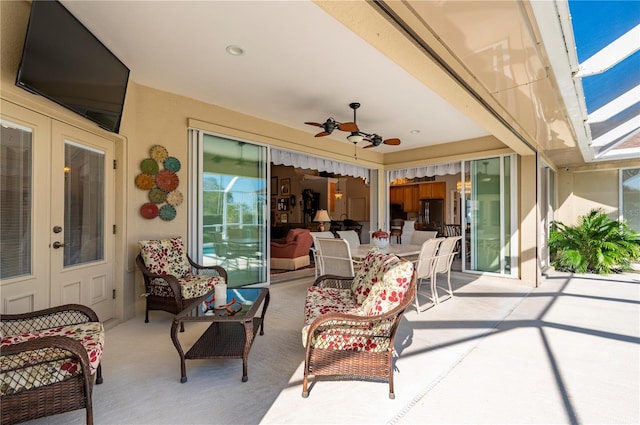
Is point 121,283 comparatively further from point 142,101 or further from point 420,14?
point 420,14

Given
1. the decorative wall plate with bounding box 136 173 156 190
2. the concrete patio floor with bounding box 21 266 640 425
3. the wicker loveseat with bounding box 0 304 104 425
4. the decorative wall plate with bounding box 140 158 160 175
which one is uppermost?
the decorative wall plate with bounding box 140 158 160 175

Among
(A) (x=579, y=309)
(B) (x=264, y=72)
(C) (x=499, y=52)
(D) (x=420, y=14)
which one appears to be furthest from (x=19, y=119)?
(A) (x=579, y=309)

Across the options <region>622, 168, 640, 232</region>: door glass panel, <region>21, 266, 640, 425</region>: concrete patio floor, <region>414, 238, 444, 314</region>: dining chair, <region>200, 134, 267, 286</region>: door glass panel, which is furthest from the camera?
<region>622, 168, 640, 232</region>: door glass panel

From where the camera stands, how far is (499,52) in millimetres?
2131

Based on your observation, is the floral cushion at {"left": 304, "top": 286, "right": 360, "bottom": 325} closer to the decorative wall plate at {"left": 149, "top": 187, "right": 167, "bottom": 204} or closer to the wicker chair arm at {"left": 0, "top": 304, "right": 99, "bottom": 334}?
the wicker chair arm at {"left": 0, "top": 304, "right": 99, "bottom": 334}

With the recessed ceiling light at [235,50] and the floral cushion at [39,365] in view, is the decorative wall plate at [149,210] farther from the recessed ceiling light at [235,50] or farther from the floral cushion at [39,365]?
the recessed ceiling light at [235,50]

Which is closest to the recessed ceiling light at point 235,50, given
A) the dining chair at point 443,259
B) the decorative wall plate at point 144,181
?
the decorative wall plate at point 144,181

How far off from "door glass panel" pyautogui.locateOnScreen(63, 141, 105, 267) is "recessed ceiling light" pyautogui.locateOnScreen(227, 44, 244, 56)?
5.62ft

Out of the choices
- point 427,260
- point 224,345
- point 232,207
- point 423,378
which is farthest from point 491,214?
point 224,345

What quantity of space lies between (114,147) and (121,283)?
1501 millimetres

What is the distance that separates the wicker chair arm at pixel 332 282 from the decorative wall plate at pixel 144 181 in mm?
2244

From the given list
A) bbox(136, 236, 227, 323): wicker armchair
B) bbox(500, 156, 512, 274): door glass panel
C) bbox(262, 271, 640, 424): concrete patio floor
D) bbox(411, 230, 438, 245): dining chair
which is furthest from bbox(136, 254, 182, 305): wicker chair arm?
bbox(500, 156, 512, 274): door glass panel

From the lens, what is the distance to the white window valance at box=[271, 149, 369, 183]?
5223 millimetres

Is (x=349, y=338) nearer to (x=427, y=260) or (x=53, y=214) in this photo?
(x=427, y=260)
